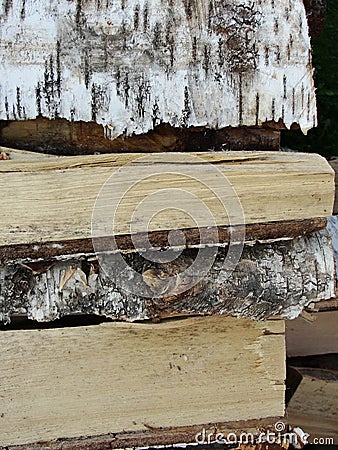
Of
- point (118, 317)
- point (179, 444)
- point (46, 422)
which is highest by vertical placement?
point (118, 317)

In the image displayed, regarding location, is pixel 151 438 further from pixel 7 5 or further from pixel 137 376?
pixel 7 5

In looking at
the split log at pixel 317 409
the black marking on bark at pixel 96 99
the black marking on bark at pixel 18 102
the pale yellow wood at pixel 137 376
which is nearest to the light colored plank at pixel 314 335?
the split log at pixel 317 409

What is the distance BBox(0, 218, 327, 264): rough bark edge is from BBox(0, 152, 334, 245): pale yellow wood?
0.01m

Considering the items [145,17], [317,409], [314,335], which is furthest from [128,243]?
[317,409]

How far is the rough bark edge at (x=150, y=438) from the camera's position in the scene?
1.61m

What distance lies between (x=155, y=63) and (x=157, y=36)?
0.07 metres

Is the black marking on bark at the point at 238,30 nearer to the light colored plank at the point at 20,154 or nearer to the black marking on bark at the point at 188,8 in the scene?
the black marking on bark at the point at 188,8

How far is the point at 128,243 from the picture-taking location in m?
1.32

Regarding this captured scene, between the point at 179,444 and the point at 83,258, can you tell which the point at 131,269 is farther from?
the point at 179,444

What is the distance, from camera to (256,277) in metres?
1.39

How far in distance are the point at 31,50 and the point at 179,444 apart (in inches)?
43.0

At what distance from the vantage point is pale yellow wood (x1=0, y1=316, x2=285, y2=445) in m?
1.53

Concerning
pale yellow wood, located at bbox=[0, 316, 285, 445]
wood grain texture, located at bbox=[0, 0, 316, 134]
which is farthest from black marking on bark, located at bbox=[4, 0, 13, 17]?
pale yellow wood, located at bbox=[0, 316, 285, 445]

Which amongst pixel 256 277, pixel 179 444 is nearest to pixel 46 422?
pixel 179 444
